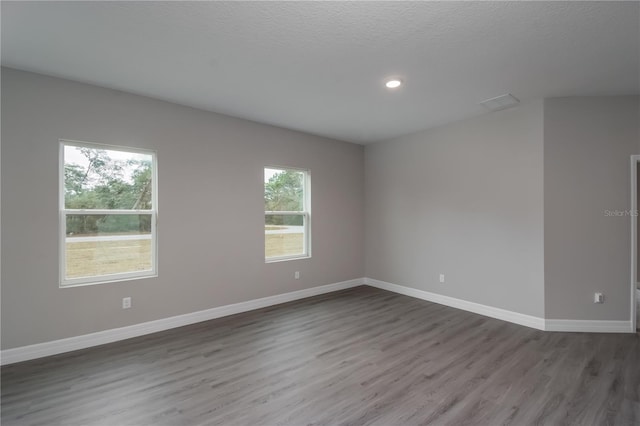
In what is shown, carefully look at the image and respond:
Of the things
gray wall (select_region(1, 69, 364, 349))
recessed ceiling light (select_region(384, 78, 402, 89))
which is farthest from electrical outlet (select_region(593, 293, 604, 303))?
gray wall (select_region(1, 69, 364, 349))

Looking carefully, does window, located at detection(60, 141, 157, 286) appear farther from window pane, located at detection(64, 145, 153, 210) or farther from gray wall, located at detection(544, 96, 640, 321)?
gray wall, located at detection(544, 96, 640, 321)

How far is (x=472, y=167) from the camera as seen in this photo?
13.9 feet

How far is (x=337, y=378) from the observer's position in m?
2.51

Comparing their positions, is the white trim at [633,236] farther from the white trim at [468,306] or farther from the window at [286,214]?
the window at [286,214]

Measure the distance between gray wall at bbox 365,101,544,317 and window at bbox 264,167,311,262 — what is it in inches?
57.0

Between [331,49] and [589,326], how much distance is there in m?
4.19

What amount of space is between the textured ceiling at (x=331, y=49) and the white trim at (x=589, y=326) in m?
2.65

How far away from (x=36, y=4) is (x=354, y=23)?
6.97 feet

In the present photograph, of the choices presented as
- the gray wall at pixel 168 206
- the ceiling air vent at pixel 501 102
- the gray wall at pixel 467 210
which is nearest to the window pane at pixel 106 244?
the gray wall at pixel 168 206

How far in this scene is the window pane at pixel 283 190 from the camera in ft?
15.2

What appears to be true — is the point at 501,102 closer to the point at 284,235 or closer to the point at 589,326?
the point at 589,326

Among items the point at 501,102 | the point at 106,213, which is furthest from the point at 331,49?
the point at 106,213

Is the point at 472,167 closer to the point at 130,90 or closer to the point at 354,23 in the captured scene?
the point at 354,23

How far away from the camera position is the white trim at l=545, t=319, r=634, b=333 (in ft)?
11.2
